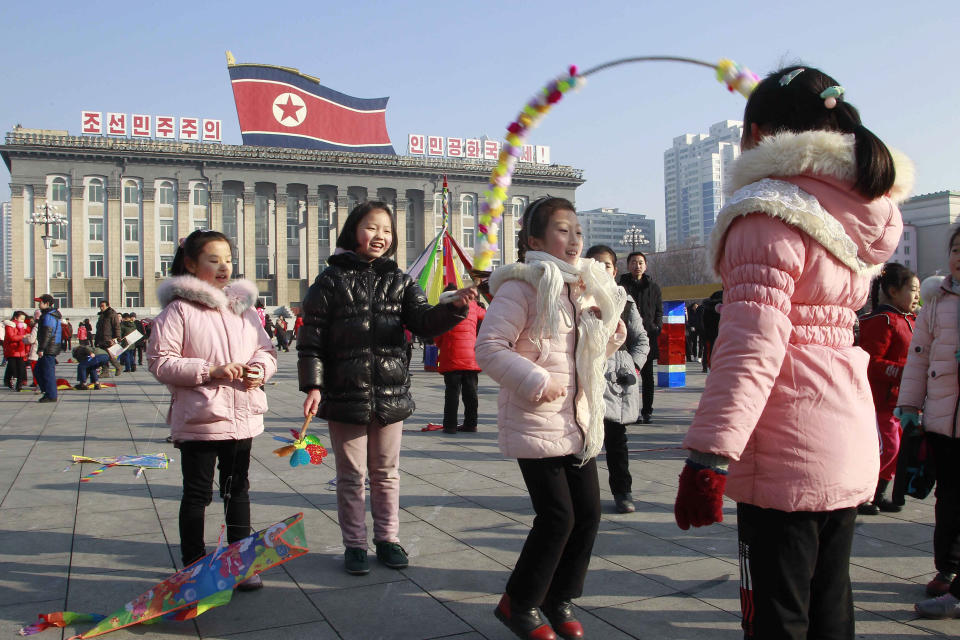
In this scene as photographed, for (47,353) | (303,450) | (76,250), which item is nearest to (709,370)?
(303,450)

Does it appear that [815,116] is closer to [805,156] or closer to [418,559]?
[805,156]

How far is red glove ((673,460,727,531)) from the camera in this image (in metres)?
2.02

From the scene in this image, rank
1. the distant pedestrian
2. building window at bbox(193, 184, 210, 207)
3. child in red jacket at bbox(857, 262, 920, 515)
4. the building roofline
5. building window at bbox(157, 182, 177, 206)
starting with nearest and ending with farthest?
1. child in red jacket at bbox(857, 262, 920, 515)
2. the distant pedestrian
3. the building roofline
4. building window at bbox(157, 182, 177, 206)
5. building window at bbox(193, 184, 210, 207)

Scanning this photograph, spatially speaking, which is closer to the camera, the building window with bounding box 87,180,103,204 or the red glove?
the red glove

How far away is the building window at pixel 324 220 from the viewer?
66250mm

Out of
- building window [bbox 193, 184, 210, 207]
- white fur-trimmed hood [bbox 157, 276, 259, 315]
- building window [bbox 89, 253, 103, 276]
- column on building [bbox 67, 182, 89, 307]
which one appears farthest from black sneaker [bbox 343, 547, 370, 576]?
building window [bbox 193, 184, 210, 207]

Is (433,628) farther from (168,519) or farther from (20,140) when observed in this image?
(20,140)

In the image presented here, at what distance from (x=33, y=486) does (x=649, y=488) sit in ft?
16.4

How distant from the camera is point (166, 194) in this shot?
61.4 metres

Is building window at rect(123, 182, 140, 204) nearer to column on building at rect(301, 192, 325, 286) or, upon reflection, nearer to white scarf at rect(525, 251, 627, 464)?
column on building at rect(301, 192, 325, 286)

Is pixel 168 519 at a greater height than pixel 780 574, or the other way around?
pixel 780 574

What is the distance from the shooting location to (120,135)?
58.7m

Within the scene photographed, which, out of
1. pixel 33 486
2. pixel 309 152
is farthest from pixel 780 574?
pixel 309 152

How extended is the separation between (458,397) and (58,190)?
59.8m
